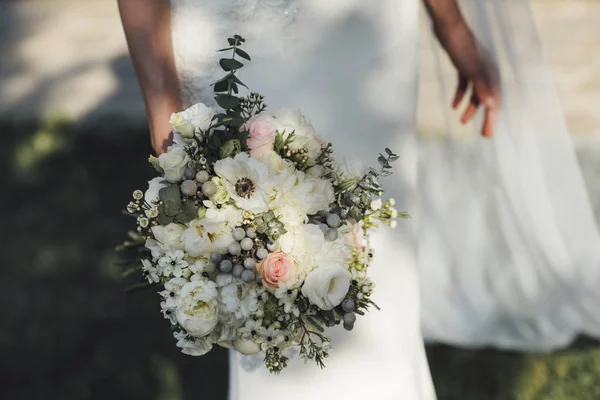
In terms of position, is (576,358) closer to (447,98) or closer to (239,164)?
(447,98)

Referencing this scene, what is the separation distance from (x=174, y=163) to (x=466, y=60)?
1244 millimetres

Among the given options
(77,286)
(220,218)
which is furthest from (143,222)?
(77,286)

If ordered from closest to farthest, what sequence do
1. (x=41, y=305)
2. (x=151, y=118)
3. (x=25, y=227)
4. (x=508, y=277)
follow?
(x=151, y=118) < (x=508, y=277) < (x=41, y=305) < (x=25, y=227)

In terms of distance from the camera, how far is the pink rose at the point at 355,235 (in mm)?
1596

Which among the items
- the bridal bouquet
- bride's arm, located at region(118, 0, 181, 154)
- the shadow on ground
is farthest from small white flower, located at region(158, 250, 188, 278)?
the shadow on ground

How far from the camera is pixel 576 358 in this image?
2992 millimetres

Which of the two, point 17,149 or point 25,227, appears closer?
point 25,227

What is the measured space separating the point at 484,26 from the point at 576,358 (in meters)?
1.30

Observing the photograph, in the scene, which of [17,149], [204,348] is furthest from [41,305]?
[204,348]

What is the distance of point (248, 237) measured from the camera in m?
1.47

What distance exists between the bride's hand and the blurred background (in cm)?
37

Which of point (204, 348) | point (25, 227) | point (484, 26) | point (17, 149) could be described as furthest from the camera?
point (17, 149)

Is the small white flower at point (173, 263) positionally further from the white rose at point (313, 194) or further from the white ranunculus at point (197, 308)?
the white rose at point (313, 194)

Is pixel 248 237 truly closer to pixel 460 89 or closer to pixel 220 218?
pixel 220 218
